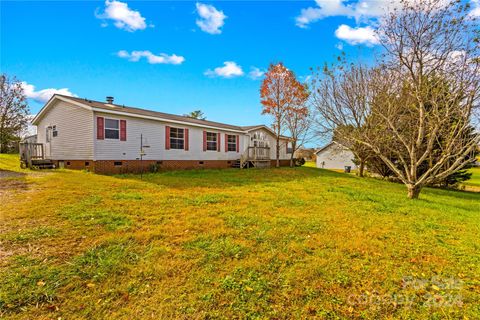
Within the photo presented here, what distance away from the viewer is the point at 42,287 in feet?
8.21

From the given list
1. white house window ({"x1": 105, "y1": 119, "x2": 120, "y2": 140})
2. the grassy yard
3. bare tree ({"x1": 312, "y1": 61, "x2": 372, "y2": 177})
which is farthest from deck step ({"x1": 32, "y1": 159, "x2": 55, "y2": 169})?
bare tree ({"x1": 312, "y1": 61, "x2": 372, "y2": 177})

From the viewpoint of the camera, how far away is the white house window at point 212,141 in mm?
17297

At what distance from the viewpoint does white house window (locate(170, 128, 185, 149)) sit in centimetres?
1488

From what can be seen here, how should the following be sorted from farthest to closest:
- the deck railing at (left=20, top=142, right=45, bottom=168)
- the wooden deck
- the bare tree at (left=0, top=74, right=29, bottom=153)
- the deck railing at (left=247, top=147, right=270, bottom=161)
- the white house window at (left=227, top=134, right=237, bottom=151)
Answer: the bare tree at (left=0, top=74, right=29, bottom=153)
the deck railing at (left=247, top=147, right=270, bottom=161)
the wooden deck
the white house window at (left=227, top=134, right=237, bottom=151)
the deck railing at (left=20, top=142, right=45, bottom=168)

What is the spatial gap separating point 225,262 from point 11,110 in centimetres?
3298

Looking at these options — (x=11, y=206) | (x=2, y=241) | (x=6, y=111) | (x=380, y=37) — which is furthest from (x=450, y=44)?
(x=6, y=111)

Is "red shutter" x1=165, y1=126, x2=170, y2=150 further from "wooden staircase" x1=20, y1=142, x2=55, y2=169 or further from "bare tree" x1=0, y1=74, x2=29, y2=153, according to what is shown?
"bare tree" x1=0, y1=74, x2=29, y2=153

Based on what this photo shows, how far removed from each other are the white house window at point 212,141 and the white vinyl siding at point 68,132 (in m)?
7.79

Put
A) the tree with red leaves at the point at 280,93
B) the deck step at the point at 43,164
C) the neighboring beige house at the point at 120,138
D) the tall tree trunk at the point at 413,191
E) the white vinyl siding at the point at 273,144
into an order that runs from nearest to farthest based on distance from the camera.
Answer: the tall tree trunk at the point at 413,191 → the neighboring beige house at the point at 120,138 → the deck step at the point at 43,164 → the tree with red leaves at the point at 280,93 → the white vinyl siding at the point at 273,144

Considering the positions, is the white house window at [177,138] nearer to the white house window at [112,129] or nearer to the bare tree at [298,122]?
the white house window at [112,129]

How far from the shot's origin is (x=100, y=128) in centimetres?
1141

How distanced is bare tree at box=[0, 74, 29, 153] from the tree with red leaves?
26.3 meters

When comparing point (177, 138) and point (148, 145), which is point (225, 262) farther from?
point (177, 138)

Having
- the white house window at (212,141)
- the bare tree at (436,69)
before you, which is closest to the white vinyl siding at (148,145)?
the white house window at (212,141)
